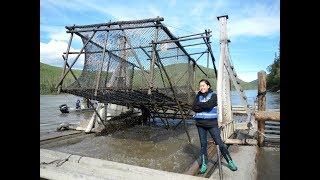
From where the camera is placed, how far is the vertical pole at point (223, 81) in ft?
26.8

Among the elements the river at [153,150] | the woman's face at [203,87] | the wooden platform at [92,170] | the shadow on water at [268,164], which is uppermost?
the woman's face at [203,87]

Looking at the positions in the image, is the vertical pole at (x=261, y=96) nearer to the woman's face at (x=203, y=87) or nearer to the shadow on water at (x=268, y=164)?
the shadow on water at (x=268, y=164)

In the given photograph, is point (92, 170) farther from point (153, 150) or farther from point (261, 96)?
point (261, 96)

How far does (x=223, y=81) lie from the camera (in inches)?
330

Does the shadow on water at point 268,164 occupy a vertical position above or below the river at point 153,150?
above

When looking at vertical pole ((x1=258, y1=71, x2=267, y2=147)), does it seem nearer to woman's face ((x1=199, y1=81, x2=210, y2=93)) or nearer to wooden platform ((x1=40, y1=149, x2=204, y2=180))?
woman's face ((x1=199, y1=81, x2=210, y2=93))

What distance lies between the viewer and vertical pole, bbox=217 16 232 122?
8.18 m

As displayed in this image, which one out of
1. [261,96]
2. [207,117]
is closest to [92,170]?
[207,117]

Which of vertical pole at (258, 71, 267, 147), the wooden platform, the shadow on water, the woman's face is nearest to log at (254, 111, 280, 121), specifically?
vertical pole at (258, 71, 267, 147)

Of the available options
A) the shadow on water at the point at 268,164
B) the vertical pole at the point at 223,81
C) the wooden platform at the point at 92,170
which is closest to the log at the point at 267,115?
the shadow on water at the point at 268,164

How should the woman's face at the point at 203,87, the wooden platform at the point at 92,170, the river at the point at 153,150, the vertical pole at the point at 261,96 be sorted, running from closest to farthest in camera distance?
the wooden platform at the point at 92,170 → the woman's face at the point at 203,87 → the river at the point at 153,150 → the vertical pole at the point at 261,96
